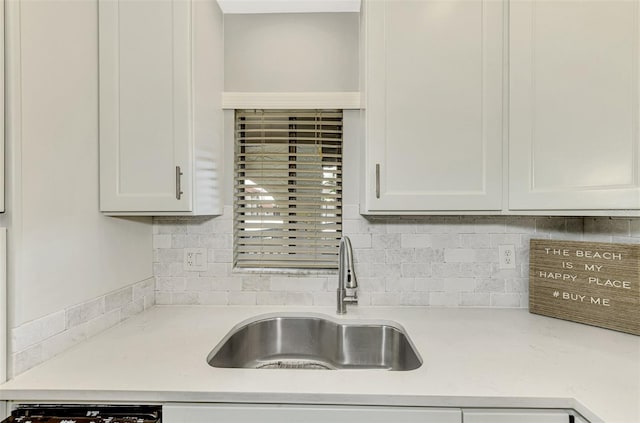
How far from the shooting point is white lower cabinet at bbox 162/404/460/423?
93 cm

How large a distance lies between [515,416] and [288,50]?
1671 millimetres

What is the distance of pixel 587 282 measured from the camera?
4.66ft

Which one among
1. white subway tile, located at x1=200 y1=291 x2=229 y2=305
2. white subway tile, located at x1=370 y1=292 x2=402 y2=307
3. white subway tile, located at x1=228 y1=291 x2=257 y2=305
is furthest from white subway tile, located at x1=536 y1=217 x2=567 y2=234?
white subway tile, located at x1=200 y1=291 x2=229 y2=305

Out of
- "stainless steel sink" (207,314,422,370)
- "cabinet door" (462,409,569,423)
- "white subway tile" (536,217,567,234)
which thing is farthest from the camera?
"white subway tile" (536,217,567,234)

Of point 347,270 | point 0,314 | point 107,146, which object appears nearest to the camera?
point 0,314

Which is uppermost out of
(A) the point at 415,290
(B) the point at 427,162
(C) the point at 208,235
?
Result: (B) the point at 427,162

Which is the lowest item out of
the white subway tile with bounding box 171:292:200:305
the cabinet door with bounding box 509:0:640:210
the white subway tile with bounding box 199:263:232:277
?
the white subway tile with bounding box 171:292:200:305

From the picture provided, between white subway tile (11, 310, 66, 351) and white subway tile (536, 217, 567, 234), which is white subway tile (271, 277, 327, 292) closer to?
white subway tile (11, 310, 66, 351)

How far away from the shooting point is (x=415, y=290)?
5.58ft

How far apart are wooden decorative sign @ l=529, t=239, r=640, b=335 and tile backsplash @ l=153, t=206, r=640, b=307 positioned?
5.2 inches

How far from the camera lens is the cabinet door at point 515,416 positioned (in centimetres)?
90

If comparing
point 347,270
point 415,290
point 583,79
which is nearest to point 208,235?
point 347,270

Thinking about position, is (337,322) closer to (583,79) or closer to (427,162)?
(427,162)

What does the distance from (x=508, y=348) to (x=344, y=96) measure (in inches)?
48.0
